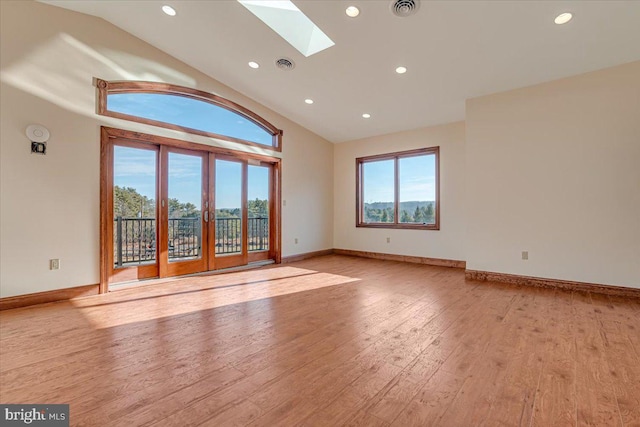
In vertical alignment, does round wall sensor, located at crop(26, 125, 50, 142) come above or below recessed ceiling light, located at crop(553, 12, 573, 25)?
below

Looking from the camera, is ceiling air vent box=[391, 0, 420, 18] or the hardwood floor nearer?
the hardwood floor

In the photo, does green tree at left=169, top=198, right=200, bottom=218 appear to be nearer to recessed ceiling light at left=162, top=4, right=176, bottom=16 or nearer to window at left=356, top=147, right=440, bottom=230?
recessed ceiling light at left=162, top=4, right=176, bottom=16

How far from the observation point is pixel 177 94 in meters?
4.34

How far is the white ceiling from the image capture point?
2.87 m

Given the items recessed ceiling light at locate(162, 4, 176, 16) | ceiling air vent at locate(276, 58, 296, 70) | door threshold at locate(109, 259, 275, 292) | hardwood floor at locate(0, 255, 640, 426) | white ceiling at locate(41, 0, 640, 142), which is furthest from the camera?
ceiling air vent at locate(276, 58, 296, 70)

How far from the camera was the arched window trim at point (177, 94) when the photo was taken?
3592mm

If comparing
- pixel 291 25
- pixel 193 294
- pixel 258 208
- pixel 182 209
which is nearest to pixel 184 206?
pixel 182 209

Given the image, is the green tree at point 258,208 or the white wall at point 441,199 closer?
the white wall at point 441,199

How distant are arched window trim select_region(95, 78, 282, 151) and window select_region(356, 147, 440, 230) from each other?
2268 millimetres

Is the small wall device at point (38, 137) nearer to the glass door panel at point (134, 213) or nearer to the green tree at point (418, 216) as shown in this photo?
the glass door panel at point (134, 213)

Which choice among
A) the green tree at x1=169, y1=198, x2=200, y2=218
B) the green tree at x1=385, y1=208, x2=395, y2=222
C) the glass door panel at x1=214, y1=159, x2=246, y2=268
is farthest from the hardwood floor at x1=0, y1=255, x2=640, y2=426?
the green tree at x1=385, y1=208, x2=395, y2=222

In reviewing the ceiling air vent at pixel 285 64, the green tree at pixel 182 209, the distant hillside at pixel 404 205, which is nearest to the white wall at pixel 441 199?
the distant hillside at pixel 404 205

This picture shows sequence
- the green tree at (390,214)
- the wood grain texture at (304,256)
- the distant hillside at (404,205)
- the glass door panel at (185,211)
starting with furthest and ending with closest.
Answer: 1. the green tree at (390,214)
2. the wood grain texture at (304,256)
3. the distant hillside at (404,205)
4. the glass door panel at (185,211)

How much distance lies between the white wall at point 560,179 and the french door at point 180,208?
3740mm
